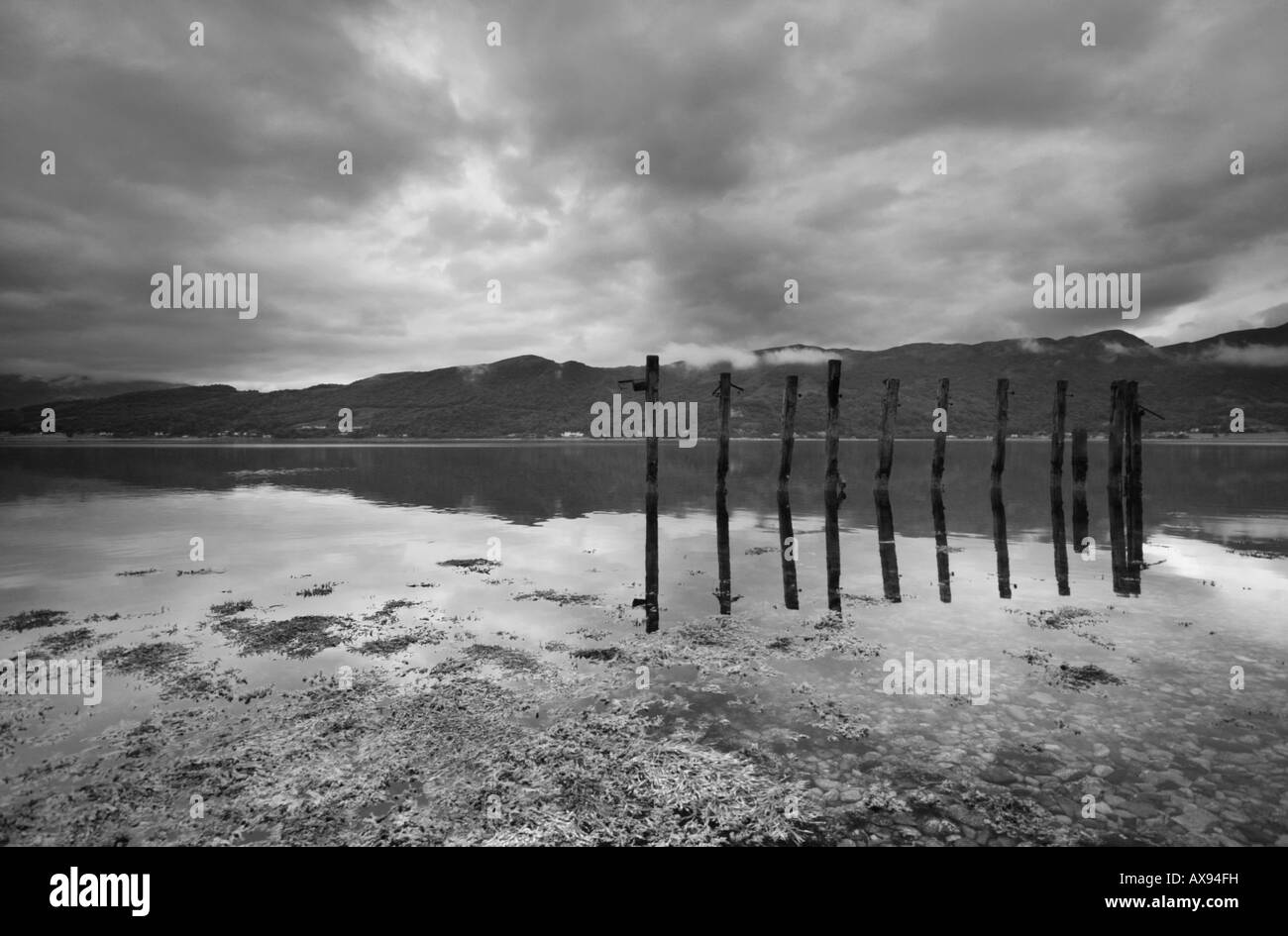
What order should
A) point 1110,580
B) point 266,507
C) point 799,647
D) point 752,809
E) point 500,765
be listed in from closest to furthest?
point 752,809 → point 500,765 → point 799,647 → point 1110,580 → point 266,507

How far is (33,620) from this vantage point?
58.7 feet

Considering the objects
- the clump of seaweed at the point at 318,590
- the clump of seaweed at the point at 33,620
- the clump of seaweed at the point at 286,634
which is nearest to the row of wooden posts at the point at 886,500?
the clump of seaweed at the point at 286,634

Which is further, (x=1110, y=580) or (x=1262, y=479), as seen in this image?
(x=1262, y=479)

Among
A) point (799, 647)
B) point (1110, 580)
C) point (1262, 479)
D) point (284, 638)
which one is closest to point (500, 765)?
point (799, 647)

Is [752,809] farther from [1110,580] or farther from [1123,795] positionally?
[1110,580]

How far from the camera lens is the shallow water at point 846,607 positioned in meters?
10.0

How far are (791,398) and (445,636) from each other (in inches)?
620

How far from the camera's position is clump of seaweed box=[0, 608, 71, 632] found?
57.2ft

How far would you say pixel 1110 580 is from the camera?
882 inches

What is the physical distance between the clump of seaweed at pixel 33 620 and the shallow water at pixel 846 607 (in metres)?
0.60

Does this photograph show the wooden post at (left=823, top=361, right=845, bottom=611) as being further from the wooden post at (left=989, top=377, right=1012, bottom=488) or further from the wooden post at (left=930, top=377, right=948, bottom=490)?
the wooden post at (left=989, top=377, right=1012, bottom=488)

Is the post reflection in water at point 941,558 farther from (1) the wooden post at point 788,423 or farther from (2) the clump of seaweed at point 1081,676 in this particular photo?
(1) the wooden post at point 788,423

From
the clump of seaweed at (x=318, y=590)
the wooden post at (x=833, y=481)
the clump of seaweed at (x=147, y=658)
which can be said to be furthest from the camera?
the wooden post at (x=833, y=481)
